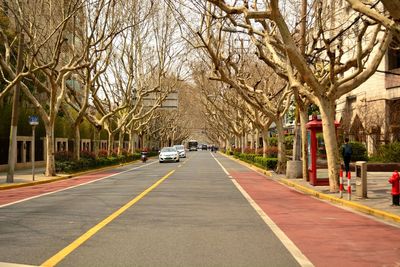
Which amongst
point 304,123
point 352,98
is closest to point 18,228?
point 304,123

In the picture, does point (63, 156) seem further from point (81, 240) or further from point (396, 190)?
point (81, 240)

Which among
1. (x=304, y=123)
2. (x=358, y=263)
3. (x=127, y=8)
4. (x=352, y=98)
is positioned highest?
(x=127, y=8)

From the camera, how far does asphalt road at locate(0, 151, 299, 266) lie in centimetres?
699

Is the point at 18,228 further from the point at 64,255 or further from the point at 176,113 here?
the point at 176,113

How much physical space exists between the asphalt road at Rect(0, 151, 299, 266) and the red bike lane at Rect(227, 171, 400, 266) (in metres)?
0.48

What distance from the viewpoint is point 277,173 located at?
28484 millimetres

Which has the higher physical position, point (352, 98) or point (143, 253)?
point (352, 98)

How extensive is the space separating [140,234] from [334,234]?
364 centimetres

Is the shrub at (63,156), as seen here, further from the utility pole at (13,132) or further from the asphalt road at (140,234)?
the asphalt road at (140,234)

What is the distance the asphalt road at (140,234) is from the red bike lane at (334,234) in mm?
478

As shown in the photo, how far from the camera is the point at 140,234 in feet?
29.4

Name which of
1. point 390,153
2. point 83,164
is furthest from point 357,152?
point 83,164

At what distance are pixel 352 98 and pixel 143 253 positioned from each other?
43516 mm

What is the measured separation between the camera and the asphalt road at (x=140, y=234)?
275 inches
